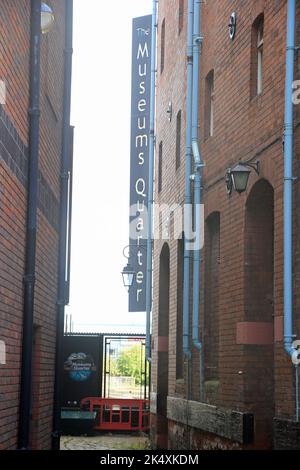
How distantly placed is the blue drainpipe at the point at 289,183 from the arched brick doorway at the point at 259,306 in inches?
66.1

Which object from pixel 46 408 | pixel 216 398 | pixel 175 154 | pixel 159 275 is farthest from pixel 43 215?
pixel 159 275

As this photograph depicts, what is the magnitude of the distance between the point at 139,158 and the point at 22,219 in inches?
644

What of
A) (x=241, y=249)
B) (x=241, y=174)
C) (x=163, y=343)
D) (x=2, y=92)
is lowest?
(x=163, y=343)

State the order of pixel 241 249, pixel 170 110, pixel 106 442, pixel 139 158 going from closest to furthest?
pixel 241 249 < pixel 170 110 < pixel 106 442 < pixel 139 158

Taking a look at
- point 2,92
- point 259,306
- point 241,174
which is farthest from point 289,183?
point 2,92

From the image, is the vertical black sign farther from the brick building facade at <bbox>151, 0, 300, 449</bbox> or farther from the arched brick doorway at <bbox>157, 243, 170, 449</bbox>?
the brick building facade at <bbox>151, 0, 300, 449</bbox>

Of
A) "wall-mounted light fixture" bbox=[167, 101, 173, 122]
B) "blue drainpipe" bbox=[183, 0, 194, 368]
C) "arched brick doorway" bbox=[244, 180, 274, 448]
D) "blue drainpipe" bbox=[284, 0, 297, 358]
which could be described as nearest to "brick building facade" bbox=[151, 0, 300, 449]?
"arched brick doorway" bbox=[244, 180, 274, 448]

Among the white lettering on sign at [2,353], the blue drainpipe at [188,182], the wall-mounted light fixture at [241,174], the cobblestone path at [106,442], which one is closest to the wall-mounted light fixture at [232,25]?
the blue drainpipe at [188,182]

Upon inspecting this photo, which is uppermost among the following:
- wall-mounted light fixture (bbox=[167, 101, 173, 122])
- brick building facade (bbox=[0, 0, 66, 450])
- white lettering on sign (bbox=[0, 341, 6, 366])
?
wall-mounted light fixture (bbox=[167, 101, 173, 122])

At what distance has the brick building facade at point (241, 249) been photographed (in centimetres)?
1112

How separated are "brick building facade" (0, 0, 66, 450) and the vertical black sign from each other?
1264cm

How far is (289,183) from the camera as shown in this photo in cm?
1037

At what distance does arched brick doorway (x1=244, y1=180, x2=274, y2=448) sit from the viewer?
40.3 feet

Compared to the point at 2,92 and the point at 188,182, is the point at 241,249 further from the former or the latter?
the point at 2,92
